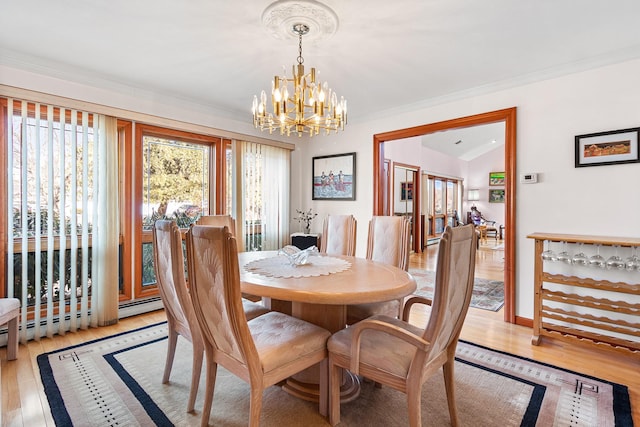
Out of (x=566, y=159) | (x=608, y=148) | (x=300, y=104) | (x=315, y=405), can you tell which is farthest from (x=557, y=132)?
(x=315, y=405)

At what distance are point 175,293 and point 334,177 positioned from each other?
3120 mm

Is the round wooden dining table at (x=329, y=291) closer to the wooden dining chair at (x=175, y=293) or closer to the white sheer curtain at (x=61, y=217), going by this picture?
the wooden dining chair at (x=175, y=293)

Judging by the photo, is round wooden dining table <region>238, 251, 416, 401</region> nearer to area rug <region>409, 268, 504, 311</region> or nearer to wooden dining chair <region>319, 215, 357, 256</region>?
wooden dining chair <region>319, 215, 357, 256</region>

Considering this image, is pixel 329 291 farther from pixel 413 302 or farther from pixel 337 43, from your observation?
pixel 337 43

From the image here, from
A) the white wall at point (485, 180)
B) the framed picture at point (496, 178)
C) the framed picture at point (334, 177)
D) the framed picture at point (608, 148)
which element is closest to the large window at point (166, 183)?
the framed picture at point (334, 177)

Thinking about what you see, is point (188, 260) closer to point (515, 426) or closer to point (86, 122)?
point (515, 426)

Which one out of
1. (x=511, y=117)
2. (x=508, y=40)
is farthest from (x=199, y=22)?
(x=511, y=117)

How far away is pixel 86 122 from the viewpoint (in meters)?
2.89

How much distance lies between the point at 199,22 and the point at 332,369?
89.8 inches

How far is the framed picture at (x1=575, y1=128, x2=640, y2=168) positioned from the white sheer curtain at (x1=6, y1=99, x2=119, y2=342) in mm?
4273

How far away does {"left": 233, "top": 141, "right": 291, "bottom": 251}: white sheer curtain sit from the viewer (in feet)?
13.7

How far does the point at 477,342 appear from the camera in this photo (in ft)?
8.83

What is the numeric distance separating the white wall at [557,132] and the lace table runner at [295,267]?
1.97 m

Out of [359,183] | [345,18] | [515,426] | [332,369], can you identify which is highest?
[345,18]
